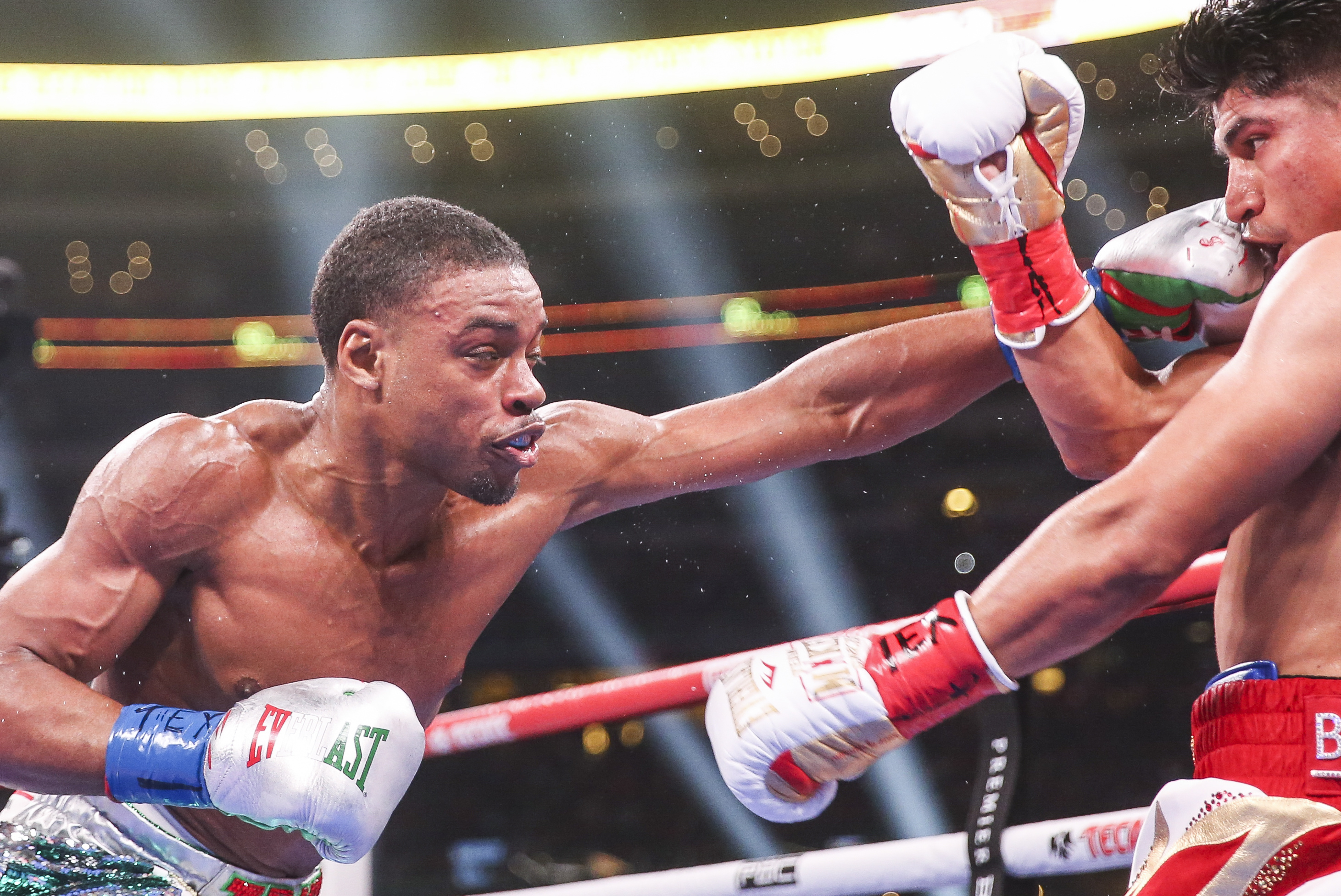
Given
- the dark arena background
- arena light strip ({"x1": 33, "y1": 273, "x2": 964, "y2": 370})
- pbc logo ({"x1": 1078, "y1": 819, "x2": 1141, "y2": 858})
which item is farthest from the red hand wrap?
arena light strip ({"x1": 33, "y1": 273, "x2": 964, "y2": 370})

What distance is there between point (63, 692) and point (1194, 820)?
123cm

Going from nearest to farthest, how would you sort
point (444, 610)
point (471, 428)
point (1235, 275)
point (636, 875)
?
point (1235, 275), point (471, 428), point (444, 610), point (636, 875)

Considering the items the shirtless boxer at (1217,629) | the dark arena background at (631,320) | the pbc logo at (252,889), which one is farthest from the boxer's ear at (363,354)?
the dark arena background at (631,320)

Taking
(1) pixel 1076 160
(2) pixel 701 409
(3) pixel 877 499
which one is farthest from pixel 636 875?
(1) pixel 1076 160

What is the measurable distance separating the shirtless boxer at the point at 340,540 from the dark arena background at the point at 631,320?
5442 millimetres

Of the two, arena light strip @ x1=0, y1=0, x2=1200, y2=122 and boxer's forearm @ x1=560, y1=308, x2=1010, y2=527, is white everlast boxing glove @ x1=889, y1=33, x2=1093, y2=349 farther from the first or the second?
arena light strip @ x1=0, y1=0, x2=1200, y2=122

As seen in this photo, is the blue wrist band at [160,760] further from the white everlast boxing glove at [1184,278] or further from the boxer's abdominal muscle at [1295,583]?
the white everlast boxing glove at [1184,278]

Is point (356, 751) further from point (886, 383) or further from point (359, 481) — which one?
point (886, 383)

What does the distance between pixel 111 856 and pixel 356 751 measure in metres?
0.45

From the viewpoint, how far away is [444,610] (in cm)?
183

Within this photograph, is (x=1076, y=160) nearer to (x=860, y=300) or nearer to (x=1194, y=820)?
(x=860, y=300)

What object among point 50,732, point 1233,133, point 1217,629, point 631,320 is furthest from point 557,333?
point 1217,629

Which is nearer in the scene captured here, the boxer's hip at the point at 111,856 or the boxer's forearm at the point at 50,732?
the boxer's forearm at the point at 50,732

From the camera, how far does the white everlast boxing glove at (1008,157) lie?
1.43 metres
